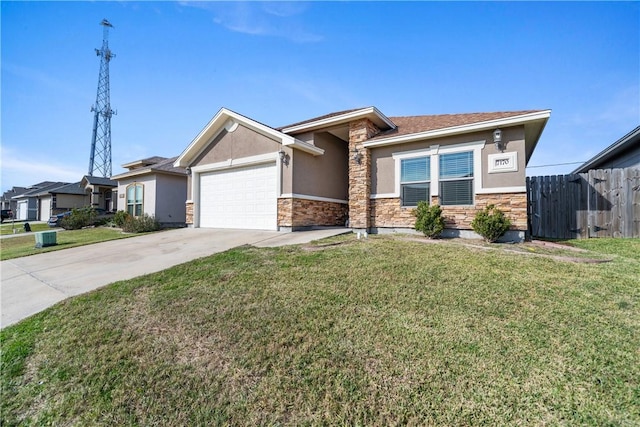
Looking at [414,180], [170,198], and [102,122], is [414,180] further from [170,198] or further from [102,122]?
[102,122]

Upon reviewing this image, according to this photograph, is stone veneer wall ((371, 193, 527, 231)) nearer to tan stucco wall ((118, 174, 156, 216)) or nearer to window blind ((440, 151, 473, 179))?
window blind ((440, 151, 473, 179))

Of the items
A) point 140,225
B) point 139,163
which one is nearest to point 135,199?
point 139,163

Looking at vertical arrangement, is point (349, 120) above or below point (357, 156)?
above

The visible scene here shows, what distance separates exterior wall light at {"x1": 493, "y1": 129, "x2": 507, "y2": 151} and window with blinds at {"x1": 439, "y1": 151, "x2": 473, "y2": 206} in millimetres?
659

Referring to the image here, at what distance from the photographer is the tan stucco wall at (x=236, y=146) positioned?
1073 cm

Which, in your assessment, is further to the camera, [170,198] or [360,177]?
[170,198]

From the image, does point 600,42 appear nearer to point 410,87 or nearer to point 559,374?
point 410,87

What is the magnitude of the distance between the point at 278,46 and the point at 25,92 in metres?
9.62

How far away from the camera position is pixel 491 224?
7.05m

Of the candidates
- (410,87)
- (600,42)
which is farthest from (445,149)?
(600,42)

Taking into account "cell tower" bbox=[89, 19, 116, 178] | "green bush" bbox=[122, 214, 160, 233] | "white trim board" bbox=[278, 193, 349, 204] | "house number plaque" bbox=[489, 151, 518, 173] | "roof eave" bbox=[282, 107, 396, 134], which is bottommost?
"green bush" bbox=[122, 214, 160, 233]

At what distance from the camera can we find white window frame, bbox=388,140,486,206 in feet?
25.6

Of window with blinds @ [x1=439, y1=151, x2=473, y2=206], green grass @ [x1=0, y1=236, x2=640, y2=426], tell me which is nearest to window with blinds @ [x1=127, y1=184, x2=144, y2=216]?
green grass @ [x1=0, y1=236, x2=640, y2=426]

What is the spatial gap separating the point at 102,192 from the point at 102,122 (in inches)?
795
